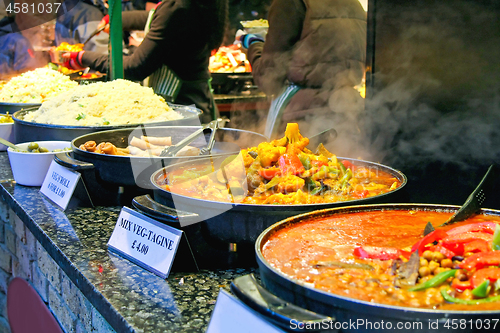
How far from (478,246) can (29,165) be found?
71.0 inches

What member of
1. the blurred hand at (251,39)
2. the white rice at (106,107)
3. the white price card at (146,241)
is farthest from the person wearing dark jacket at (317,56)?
the white price card at (146,241)

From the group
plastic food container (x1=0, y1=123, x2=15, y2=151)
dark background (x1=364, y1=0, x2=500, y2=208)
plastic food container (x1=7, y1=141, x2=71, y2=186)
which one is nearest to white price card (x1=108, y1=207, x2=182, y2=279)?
plastic food container (x1=7, y1=141, x2=71, y2=186)

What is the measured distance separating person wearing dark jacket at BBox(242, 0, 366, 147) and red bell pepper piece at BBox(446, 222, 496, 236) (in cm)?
210

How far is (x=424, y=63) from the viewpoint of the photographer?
67.4 inches

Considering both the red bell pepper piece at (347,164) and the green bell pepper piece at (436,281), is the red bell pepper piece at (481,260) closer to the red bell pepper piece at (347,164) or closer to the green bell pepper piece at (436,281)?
the green bell pepper piece at (436,281)

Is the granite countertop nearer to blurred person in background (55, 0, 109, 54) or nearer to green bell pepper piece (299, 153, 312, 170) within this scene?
green bell pepper piece (299, 153, 312, 170)

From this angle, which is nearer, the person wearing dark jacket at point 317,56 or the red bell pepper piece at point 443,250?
the red bell pepper piece at point 443,250

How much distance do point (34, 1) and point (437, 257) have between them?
7768 mm

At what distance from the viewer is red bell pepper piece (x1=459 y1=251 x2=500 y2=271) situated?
74 centimetres

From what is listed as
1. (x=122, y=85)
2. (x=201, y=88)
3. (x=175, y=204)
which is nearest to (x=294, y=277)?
(x=175, y=204)

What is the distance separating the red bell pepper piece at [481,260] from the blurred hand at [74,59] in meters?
4.28

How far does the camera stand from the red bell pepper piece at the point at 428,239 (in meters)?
0.84

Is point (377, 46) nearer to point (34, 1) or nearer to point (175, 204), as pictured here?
point (175, 204)

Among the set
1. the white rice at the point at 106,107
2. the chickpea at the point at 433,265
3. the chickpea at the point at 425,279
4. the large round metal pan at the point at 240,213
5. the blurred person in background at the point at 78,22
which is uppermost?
the blurred person in background at the point at 78,22
